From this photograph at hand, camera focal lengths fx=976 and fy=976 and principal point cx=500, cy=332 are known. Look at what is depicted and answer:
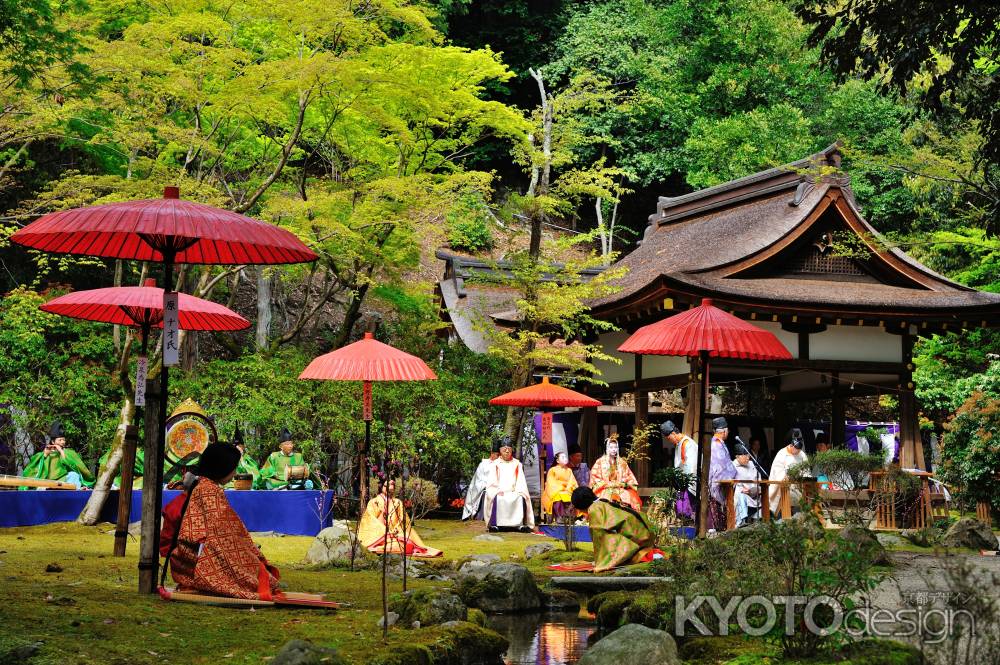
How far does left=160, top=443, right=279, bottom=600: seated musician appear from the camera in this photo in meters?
6.68

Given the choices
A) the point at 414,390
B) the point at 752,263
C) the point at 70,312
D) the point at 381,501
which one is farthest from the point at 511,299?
the point at 70,312

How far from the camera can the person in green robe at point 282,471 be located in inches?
537

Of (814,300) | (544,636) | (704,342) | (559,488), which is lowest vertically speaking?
(544,636)

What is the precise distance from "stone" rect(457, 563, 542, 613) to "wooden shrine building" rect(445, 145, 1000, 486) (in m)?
6.39

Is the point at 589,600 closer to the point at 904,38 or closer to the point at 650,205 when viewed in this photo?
the point at 904,38

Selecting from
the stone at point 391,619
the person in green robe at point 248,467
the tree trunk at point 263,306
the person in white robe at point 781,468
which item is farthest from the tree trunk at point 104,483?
the tree trunk at point 263,306

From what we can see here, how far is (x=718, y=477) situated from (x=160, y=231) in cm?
1003

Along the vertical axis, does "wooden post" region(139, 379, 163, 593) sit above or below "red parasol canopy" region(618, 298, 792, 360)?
below

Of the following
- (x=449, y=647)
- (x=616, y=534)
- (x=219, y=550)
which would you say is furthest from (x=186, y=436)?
→ (x=449, y=647)

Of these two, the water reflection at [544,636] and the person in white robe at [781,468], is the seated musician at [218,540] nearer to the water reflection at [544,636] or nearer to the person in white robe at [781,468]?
the water reflection at [544,636]

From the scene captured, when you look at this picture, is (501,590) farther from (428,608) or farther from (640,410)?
(640,410)

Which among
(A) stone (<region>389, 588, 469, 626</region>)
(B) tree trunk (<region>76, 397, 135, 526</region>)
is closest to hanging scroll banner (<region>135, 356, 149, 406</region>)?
(A) stone (<region>389, 588, 469, 626</region>)

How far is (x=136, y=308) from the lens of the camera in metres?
9.67

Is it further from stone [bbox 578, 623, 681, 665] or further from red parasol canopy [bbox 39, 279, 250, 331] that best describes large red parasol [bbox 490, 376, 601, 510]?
stone [bbox 578, 623, 681, 665]
